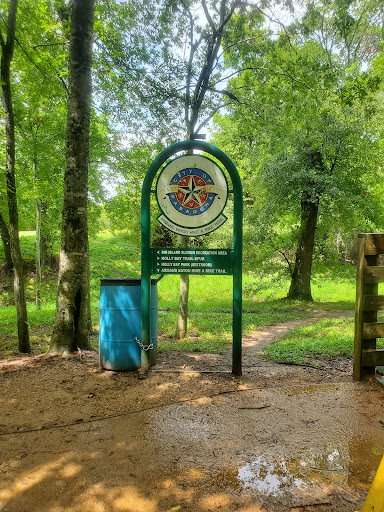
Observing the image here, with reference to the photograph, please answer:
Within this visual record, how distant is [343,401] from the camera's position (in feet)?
12.2

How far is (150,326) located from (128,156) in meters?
7.85

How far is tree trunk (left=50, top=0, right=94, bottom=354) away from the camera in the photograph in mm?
5238

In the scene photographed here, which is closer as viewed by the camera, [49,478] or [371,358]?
[49,478]

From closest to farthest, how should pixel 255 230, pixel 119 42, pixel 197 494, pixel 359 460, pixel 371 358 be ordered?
pixel 197 494 → pixel 359 460 → pixel 371 358 → pixel 119 42 → pixel 255 230

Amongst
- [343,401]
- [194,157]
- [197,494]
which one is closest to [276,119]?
[194,157]

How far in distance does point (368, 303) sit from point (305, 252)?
35.9 feet

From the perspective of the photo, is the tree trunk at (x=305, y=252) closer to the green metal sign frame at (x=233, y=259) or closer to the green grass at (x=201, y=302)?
the green grass at (x=201, y=302)

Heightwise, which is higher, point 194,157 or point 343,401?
point 194,157

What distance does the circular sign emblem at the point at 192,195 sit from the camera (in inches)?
188

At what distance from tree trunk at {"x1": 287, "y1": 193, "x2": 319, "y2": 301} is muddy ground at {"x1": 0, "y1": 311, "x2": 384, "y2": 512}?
1026cm

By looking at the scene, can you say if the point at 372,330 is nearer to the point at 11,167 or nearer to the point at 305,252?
the point at 11,167

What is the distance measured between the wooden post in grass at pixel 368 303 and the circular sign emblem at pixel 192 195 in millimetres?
1819

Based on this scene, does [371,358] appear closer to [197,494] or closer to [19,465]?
[197,494]

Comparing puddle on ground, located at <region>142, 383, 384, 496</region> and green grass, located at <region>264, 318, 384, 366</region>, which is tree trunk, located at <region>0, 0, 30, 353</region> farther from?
green grass, located at <region>264, 318, 384, 366</region>
